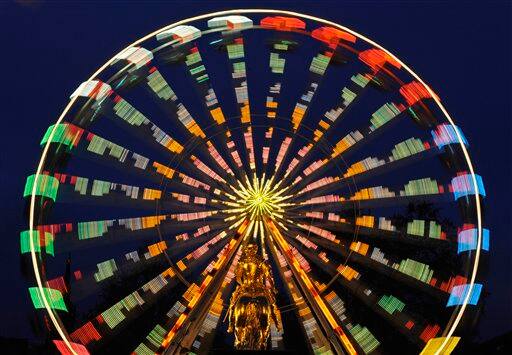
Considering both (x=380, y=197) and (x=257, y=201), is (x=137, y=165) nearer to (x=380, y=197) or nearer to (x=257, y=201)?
(x=257, y=201)

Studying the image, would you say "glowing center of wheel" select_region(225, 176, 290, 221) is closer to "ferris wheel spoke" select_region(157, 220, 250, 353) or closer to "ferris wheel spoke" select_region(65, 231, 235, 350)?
"ferris wheel spoke" select_region(157, 220, 250, 353)

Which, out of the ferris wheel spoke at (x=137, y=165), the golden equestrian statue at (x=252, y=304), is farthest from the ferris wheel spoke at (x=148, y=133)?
the golden equestrian statue at (x=252, y=304)

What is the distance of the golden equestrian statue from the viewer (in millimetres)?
14797

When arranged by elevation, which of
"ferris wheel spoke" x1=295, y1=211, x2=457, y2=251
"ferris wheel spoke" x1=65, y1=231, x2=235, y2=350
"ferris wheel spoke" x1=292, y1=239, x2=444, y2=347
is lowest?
"ferris wheel spoke" x1=65, y1=231, x2=235, y2=350

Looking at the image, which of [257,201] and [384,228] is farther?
[384,228]

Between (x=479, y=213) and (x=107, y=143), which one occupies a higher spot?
(x=479, y=213)

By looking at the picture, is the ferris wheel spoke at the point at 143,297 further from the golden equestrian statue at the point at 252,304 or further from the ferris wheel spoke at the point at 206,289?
the golden equestrian statue at the point at 252,304

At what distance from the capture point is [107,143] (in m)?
15.5

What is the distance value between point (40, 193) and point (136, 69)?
115 inches

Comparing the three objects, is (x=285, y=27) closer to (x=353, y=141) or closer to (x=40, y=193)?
(x=353, y=141)

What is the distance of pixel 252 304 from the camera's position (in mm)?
14906

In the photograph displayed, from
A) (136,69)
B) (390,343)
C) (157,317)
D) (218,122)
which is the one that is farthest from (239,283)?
(157,317)

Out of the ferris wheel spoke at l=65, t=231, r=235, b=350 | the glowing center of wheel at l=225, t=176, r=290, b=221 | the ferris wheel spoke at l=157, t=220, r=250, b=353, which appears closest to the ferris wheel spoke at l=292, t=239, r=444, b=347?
the glowing center of wheel at l=225, t=176, r=290, b=221

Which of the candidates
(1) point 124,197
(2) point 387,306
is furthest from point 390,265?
(1) point 124,197
